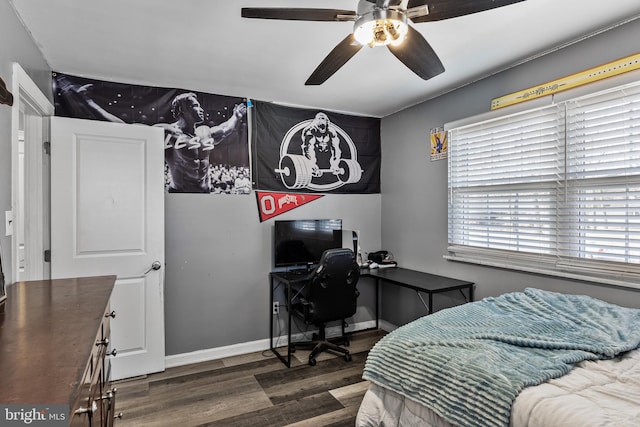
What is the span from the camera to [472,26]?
2.22m

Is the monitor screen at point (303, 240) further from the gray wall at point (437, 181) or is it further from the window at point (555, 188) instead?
the window at point (555, 188)

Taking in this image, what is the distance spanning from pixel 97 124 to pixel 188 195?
0.93 m

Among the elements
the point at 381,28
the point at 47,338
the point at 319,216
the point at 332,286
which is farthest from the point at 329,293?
the point at 47,338

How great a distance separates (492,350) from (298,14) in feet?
5.83

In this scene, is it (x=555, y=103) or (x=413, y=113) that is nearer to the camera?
(x=555, y=103)

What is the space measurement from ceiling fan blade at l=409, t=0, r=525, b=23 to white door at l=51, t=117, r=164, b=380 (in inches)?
96.5

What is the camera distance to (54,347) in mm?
967

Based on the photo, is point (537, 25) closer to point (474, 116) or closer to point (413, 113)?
point (474, 116)

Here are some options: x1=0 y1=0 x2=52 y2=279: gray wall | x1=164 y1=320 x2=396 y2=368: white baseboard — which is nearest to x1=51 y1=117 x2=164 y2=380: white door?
x1=164 y1=320 x2=396 y2=368: white baseboard

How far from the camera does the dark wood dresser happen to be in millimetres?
751

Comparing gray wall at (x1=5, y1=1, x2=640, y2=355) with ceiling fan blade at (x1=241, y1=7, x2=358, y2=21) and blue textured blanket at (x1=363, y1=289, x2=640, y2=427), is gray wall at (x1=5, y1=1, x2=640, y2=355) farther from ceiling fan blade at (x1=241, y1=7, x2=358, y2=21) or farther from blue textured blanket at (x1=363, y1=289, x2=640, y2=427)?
ceiling fan blade at (x1=241, y1=7, x2=358, y2=21)

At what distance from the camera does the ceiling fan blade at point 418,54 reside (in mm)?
1769

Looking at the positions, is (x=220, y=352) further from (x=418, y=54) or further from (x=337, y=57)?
(x=418, y=54)

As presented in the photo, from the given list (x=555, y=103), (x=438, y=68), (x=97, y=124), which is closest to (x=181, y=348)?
(x=97, y=124)
